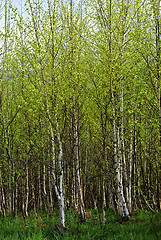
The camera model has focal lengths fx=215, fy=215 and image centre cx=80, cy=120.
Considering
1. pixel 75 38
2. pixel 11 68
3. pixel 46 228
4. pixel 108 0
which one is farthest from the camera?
pixel 11 68

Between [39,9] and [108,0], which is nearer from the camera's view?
[39,9]

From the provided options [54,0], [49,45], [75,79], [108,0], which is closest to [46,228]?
[75,79]

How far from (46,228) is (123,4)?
25.7ft

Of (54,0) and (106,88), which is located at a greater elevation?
(54,0)

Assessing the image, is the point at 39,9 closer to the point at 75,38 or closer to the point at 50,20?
the point at 50,20

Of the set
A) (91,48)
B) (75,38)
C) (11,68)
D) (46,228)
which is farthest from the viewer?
(11,68)

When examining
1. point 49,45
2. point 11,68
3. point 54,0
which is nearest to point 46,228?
point 49,45

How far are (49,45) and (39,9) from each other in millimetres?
1065

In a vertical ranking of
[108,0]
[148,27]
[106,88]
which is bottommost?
[106,88]

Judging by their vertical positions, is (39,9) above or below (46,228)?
above

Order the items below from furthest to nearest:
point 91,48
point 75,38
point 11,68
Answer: point 11,68 → point 91,48 → point 75,38

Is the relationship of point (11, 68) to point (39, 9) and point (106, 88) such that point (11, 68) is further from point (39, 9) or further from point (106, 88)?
point (106, 88)

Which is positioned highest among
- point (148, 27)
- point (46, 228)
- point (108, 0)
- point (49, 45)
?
point (108, 0)

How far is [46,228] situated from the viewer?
641 cm
